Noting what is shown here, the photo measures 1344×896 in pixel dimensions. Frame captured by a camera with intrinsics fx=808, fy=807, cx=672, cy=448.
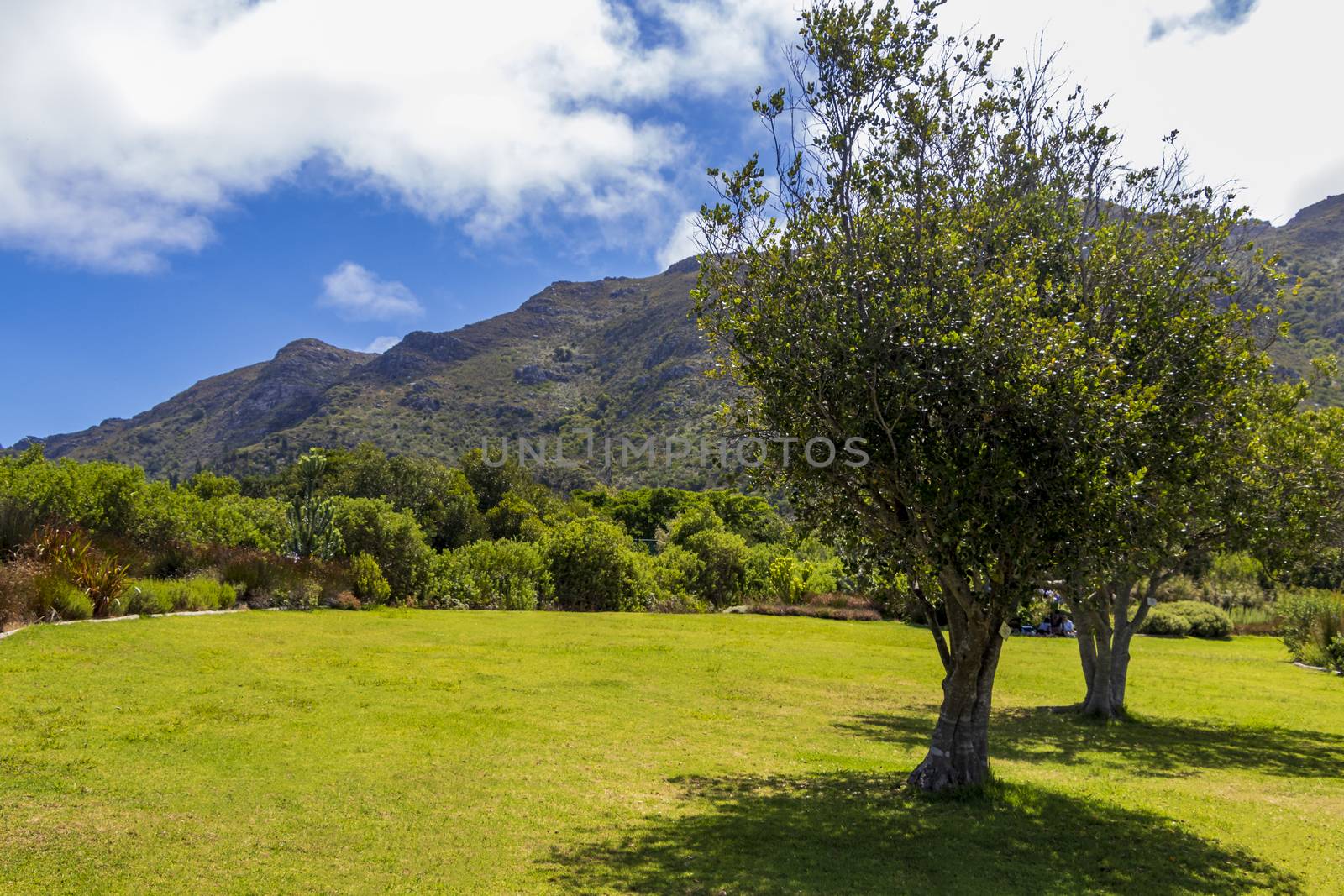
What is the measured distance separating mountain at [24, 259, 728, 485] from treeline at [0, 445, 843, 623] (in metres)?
38.1

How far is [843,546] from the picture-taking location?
331 inches

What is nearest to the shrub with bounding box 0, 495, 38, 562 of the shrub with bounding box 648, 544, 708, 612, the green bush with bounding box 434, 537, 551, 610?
the green bush with bounding box 434, 537, 551, 610

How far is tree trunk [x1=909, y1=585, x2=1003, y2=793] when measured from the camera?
8008 mm

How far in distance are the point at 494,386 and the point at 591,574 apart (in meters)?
97.4

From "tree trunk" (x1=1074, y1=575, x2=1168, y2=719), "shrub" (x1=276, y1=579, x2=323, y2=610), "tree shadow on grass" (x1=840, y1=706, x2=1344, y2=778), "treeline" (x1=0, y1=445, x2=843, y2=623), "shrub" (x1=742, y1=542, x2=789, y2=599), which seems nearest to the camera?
"tree shadow on grass" (x1=840, y1=706, x2=1344, y2=778)

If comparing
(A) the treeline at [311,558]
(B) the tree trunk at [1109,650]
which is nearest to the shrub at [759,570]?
(A) the treeline at [311,558]

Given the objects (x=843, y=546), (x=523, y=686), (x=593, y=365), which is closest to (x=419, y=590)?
(x=523, y=686)

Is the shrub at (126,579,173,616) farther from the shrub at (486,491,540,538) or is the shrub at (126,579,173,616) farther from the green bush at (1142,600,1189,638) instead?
the green bush at (1142,600,1189,638)

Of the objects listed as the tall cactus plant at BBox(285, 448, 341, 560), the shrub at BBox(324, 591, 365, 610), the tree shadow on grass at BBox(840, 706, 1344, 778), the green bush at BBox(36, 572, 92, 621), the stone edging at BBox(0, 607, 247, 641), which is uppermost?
the tall cactus plant at BBox(285, 448, 341, 560)

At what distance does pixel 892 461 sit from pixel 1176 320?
3.76 metres

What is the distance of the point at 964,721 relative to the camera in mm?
8156

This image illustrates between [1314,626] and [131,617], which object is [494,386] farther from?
[1314,626]

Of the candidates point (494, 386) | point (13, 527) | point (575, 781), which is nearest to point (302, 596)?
point (13, 527)

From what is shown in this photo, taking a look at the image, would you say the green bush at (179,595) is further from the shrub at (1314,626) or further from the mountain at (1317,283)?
the mountain at (1317,283)
